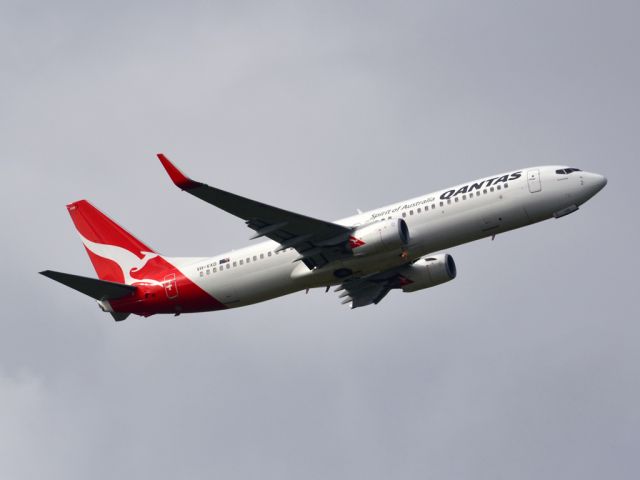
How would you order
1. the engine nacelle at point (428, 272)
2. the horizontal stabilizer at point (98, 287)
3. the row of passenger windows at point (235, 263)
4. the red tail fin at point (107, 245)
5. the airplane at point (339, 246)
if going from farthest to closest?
the red tail fin at point (107, 245)
the engine nacelle at point (428, 272)
the row of passenger windows at point (235, 263)
the horizontal stabilizer at point (98, 287)
the airplane at point (339, 246)

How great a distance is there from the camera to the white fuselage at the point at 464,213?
59.9m

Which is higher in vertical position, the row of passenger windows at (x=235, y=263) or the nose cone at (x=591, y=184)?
the nose cone at (x=591, y=184)

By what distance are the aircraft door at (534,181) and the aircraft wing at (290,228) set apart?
9.61 m

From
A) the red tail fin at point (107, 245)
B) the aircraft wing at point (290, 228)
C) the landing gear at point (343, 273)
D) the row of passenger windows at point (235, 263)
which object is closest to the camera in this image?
the aircraft wing at point (290, 228)

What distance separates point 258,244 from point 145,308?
7386 mm

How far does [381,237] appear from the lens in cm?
5934

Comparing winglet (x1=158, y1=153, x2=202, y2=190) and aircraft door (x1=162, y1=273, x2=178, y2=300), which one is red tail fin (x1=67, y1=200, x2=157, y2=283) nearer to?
aircraft door (x1=162, y1=273, x2=178, y2=300)

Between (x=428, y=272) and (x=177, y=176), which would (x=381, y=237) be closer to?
(x=428, y=272)

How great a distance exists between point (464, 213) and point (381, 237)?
14.6ft

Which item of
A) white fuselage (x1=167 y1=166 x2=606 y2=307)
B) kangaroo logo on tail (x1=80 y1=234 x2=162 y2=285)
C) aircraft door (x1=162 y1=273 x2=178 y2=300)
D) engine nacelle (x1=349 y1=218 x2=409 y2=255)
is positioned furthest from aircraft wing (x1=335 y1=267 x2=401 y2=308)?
kangaroo logo on tail (x1=80 y1=234 x2=162 y2=285)

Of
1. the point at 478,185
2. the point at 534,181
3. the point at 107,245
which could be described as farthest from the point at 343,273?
the point at 107,245

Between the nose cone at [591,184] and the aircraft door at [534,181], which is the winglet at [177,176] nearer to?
the aircraft door at [534,181]

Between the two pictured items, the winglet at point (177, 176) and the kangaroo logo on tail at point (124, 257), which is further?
the kangaroo logo on tail at point (124, 257)

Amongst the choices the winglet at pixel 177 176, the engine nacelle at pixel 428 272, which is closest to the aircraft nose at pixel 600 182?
the engine nacelle at pixel 428 272
